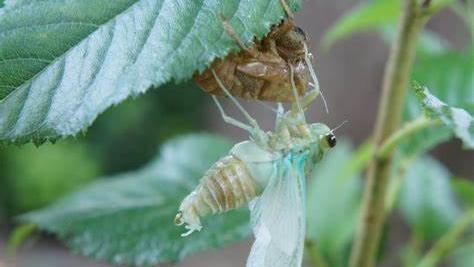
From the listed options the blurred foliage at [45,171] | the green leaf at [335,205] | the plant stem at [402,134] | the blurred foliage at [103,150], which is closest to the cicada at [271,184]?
the plant stem at [402,134]

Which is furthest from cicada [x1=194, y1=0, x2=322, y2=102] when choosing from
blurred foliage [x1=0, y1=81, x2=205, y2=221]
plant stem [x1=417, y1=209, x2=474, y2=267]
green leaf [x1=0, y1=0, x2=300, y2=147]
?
blurred foliage [x1=0, y1=81, x2=205, y2=221]

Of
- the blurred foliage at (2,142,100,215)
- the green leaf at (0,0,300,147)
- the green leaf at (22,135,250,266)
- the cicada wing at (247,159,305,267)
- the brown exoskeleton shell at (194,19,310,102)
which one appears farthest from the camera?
the blurred foliage at (2,142,100,215)

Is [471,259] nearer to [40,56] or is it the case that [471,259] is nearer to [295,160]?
[295,160]

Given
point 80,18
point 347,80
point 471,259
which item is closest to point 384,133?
point 80,18

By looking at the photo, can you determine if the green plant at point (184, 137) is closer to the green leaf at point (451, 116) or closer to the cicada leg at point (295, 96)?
the green leaf at point (451, 116)

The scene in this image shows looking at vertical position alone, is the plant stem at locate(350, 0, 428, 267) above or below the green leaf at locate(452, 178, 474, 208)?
above

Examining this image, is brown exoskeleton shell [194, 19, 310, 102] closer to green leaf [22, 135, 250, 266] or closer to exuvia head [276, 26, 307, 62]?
exuvia head [276, 26, 307, 62]

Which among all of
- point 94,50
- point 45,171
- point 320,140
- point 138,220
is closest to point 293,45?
point 320,140
